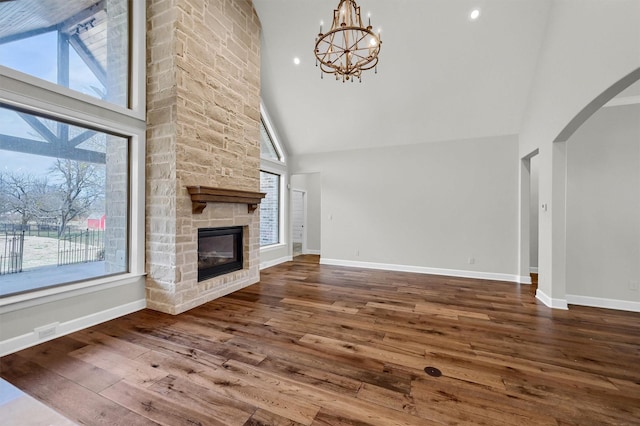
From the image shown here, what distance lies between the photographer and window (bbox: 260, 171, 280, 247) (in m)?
6.22

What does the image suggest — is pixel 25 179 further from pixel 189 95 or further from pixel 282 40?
pixel 282 40

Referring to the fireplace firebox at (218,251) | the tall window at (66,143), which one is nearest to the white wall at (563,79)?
the fireplace firebox at (218,251)

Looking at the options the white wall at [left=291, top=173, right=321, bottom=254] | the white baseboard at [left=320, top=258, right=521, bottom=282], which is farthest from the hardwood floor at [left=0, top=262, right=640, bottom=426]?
the white wall at [left=291, top=173, right=321, bottom=254]

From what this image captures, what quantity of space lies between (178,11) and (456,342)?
4904mm

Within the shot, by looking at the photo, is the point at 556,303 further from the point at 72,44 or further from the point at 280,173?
the point at 72,44

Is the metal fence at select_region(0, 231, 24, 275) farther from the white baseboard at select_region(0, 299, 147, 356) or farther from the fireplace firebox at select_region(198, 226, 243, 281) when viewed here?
the fireplace firebox at select_region(198, 226, 243, 281)

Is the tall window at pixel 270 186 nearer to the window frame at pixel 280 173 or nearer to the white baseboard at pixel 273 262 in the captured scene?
the window frame at pixel 280 173

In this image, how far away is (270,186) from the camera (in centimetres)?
640

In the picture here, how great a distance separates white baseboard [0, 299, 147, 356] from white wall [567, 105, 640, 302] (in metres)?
6.04

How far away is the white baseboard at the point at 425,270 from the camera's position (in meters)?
4.99

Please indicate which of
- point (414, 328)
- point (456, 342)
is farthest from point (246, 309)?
point (456, 342)

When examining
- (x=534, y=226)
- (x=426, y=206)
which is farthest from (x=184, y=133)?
(x=534, y=226)

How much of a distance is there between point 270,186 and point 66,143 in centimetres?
390

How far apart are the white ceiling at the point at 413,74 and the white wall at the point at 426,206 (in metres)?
0.39
